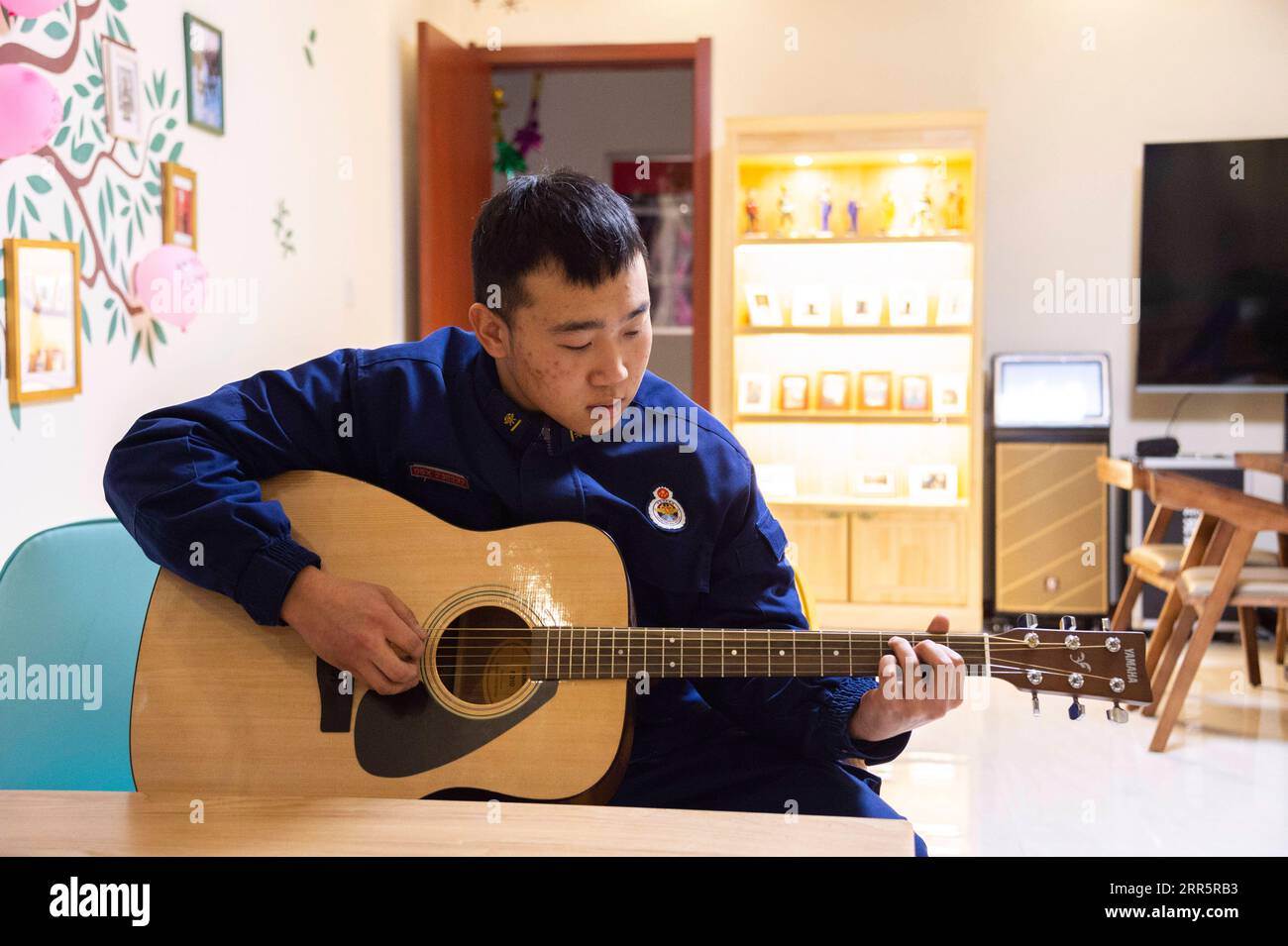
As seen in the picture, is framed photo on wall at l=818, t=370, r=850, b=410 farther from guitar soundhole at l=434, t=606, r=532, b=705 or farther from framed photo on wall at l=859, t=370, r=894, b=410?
guitar soundhole at l=434, t=606, r=532, b=705

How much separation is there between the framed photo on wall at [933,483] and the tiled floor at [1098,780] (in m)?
1.15

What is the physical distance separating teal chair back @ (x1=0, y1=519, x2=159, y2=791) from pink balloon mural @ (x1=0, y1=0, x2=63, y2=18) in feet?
3.66

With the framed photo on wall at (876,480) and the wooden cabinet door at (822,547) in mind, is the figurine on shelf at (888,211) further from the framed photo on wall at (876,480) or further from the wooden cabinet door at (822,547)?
the wooden cabinet door at (822,547)

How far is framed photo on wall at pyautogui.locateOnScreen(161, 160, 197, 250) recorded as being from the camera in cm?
303

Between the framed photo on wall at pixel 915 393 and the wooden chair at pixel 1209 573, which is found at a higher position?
the framed photo on wall at pixel 915 393

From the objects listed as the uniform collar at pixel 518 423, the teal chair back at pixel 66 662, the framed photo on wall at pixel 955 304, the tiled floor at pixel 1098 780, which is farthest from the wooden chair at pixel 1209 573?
the teal chair back at pixel 66 662

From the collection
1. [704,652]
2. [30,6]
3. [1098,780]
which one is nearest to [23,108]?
[30,6]

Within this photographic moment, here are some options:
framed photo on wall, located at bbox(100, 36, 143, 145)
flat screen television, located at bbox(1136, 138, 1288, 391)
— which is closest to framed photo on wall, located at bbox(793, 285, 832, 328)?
flat screen television, located at bbox(1136, 138, 1288, 391)

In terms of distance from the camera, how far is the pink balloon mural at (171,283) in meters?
2.90

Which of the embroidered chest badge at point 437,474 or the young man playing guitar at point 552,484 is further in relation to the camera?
the embroidered chest badge at point 437,474

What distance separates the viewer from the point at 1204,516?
3754 millimetres
